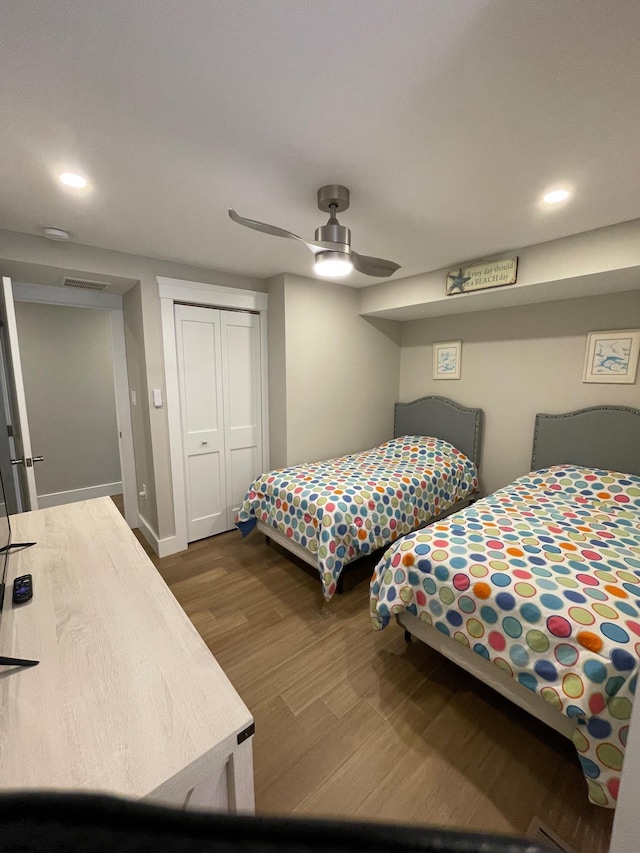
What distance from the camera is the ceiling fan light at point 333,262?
1689mm

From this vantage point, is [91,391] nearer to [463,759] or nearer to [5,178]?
[5,178]

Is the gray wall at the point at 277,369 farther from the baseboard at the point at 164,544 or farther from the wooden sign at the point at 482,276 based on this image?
the wooden sign at the point at 482,276

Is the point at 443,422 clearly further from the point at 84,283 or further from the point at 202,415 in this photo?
the point at 84,283

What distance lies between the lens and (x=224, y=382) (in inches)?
123

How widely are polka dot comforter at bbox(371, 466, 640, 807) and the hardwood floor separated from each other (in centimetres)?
26

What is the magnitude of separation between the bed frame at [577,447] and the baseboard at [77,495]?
3.38 m

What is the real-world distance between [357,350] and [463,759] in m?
3.13

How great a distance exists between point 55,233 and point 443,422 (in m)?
3.48

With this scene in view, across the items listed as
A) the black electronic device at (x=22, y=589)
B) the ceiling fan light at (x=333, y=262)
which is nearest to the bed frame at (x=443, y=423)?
the black electronic device at (x=22, y=589)

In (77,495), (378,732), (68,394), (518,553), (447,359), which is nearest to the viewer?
(378,732)

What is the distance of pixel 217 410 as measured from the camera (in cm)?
312

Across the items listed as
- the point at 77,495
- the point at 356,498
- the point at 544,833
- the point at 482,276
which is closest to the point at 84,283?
the point at 77,495

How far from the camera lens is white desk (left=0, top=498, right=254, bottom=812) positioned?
66 centimetres

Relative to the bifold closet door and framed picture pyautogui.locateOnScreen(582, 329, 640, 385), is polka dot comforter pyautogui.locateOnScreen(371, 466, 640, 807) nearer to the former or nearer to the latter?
framed picture pyautogui.locateOnScreen(582, 329, 640, 385)
